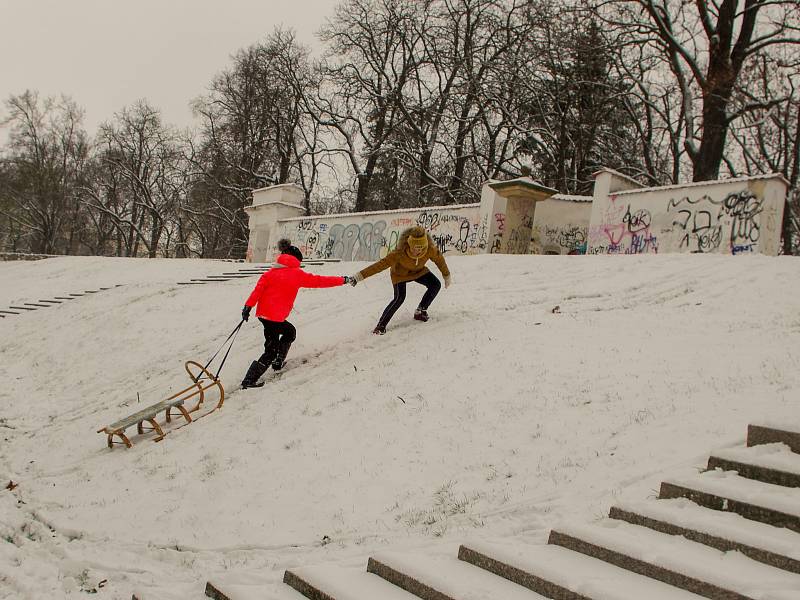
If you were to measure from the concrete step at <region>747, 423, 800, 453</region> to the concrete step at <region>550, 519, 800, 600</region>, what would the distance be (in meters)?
1.28

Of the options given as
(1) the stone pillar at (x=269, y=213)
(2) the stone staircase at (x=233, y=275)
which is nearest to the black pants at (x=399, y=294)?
(2) the stone staircase at (x=233, y=275)

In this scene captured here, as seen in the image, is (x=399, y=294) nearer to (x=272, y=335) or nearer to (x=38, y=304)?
(x=272, y=335)

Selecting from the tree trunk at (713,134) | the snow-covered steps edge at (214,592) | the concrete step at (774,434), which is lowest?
the snow-covered steps edge at (214,592)

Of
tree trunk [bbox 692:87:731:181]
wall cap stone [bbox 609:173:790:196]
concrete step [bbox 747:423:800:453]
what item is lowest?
concrete step [bbox 747:423:800:453]

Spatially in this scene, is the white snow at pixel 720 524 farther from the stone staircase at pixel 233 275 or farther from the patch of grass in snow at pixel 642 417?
the stone staircase at pixel 233 275

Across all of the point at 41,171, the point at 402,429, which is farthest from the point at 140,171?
the point at 402,429

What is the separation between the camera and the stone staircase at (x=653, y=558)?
3.15 meters

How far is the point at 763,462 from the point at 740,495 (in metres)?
0.46

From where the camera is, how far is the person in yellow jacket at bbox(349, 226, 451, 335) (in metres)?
9.00

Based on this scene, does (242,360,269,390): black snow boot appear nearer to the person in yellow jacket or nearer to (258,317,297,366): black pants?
(258,317,297,366): black pants

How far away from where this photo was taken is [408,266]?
360 inches

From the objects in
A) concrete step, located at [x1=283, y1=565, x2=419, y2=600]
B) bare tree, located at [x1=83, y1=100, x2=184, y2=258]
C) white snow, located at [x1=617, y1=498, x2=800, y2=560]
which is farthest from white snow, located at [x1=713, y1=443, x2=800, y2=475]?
bare tree, located at [x1=83, y1=100, x2=184, y2=258]

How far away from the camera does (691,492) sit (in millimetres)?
4020

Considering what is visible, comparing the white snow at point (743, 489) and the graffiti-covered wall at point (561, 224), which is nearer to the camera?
the white snow at point (743, 489)
